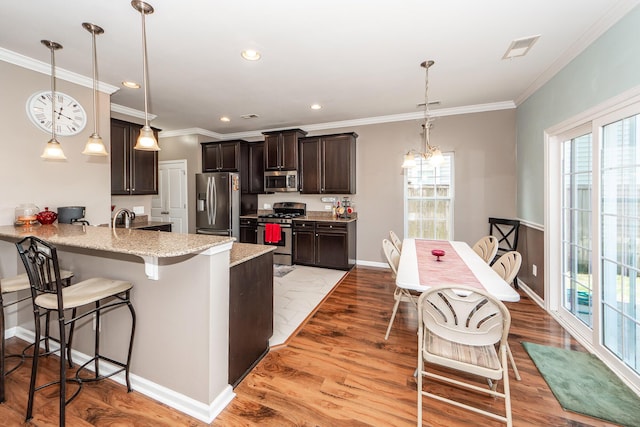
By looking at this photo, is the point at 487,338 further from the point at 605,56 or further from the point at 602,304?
the point at 605,56

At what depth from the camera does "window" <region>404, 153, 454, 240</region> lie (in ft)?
14.8

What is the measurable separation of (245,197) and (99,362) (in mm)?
3921

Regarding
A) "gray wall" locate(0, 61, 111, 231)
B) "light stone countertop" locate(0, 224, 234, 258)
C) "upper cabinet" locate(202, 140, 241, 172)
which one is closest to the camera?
"light stone countertop" locate(0, 224, 234, 258)

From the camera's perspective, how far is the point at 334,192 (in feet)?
16.1

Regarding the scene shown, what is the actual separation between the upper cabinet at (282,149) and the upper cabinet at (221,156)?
62cm

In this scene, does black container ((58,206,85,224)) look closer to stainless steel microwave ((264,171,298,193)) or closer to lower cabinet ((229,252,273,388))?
lower cabinet ((229,252,273,388))

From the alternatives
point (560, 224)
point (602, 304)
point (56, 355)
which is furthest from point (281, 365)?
point (560, 224)

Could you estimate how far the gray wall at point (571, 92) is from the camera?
1929 mm

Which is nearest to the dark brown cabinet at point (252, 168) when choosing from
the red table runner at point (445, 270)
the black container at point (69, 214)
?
the black container at point (69, 214)

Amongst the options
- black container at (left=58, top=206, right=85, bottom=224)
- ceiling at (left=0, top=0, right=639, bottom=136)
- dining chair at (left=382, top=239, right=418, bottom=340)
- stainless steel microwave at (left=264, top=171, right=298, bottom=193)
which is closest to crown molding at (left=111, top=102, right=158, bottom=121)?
ceiling at (left=0, top=0, right=639, bottom=136)

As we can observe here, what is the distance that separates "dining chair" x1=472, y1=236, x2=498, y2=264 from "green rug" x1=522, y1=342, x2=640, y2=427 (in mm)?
893

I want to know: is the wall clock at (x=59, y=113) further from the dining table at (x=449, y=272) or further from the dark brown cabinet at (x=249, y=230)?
the dining table at (x=449, y=272)

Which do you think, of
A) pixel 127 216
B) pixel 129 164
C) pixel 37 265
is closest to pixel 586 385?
pixel 37 265

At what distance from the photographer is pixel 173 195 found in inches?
231
